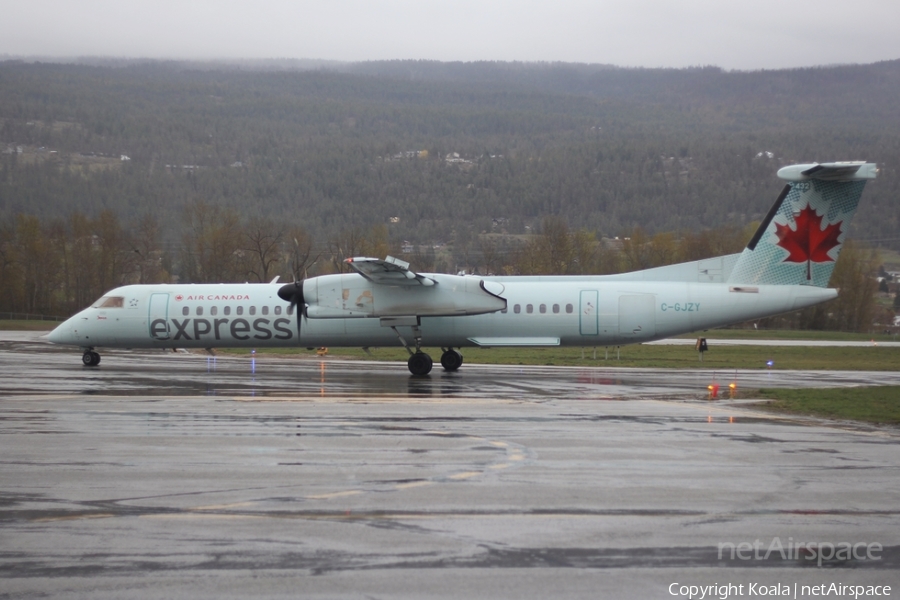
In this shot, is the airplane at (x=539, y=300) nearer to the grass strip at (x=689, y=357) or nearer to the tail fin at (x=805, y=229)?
the tail fin at (x=805, y=229)

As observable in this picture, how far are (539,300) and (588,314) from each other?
1494mm

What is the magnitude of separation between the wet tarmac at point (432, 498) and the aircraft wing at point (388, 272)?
5.47 m

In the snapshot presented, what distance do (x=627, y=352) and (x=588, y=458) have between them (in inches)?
1087

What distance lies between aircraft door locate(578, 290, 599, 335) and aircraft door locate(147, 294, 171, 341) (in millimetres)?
12826

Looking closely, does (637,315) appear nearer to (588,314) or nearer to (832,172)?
(588,314)

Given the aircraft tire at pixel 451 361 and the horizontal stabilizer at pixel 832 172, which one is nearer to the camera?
the horizontal stabilizer at pixel 832 172

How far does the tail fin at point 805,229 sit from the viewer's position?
912 inches

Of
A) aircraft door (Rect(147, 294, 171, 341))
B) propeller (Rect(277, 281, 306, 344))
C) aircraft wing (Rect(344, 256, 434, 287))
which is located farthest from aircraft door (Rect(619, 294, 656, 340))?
aircraft door (Rect(147, 294, 171, 341))

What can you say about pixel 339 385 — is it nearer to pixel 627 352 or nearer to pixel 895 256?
pixel 627 352

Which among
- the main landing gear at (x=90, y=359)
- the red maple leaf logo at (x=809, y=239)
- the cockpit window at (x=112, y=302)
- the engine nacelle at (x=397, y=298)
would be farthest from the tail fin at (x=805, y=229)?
the main landing gear at (x=90, y=359)

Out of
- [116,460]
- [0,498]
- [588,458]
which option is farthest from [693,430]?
[0,498]

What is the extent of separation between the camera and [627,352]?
128 feet

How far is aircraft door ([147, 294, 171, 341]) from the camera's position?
26.8m

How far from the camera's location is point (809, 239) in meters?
23.6
